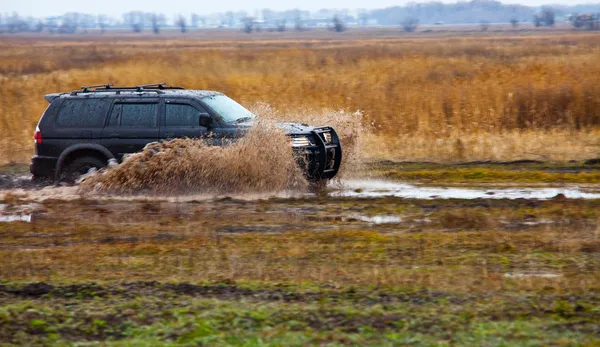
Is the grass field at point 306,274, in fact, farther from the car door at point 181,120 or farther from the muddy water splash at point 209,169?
the car door at point 181,120

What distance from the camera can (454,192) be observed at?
1284 centimetres

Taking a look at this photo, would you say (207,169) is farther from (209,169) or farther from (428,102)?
(428,102)

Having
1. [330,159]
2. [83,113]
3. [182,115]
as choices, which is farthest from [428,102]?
[83,113]

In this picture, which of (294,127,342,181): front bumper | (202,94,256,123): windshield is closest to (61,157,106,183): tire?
(202,94,256,123): windshield

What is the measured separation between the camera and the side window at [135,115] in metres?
13.1

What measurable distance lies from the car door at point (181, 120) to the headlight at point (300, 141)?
1.25 m

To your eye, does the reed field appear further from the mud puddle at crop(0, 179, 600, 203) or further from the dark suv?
the mud puddle at crop(0, 179, 600, 203)

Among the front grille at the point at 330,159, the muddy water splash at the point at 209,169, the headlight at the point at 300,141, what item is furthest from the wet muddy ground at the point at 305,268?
the headlight at the point at 300,141

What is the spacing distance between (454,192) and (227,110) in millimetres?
3560

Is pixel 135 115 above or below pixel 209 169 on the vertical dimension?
above

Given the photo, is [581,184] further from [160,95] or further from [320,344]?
[320,344]

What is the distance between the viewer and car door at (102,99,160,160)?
42.6 ft

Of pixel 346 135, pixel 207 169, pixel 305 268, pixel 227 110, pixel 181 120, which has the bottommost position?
pixel 207 169

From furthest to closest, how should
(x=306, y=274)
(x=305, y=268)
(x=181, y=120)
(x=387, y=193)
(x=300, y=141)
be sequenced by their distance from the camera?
(x=181, y=120) < (x=387, y=193) < (x=300, y=141) < (x=305, y=268) < (x=306, y=274)
